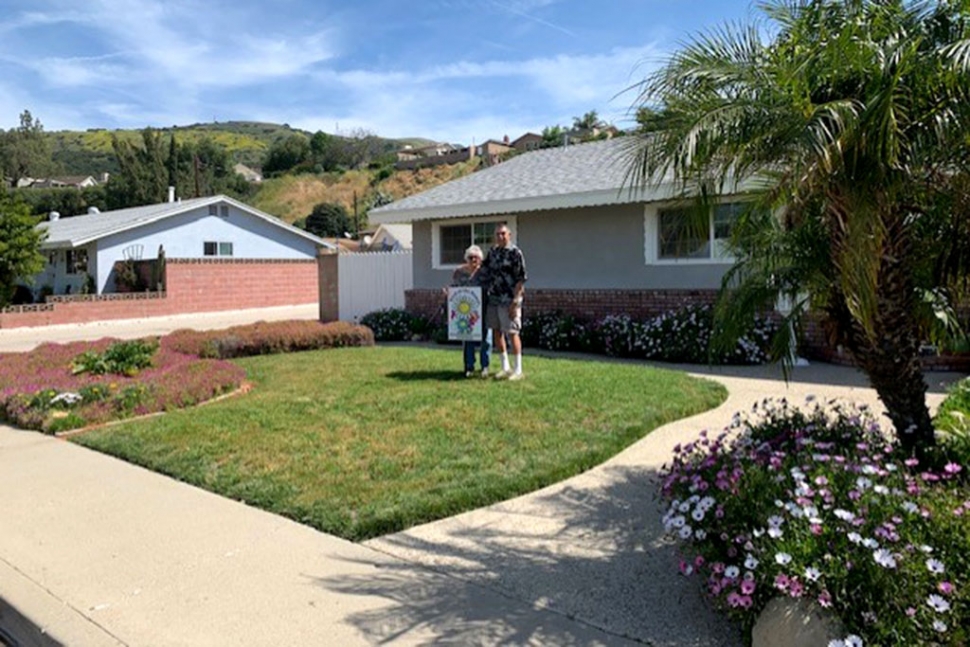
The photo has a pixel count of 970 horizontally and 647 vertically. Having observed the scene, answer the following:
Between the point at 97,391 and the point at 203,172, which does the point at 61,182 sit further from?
the point at 97,391

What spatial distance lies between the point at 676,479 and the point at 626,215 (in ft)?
36.2

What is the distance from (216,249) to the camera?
34688mm

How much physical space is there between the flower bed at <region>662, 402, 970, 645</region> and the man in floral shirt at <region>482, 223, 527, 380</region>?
530 centimetres

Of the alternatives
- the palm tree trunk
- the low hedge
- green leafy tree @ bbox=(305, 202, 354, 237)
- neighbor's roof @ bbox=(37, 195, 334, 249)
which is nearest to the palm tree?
the palm tree trunk

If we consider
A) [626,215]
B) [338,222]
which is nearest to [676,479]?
[626,215]

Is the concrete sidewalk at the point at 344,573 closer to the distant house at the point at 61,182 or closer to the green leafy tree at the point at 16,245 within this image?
the green leafy tree at the point at 16,245

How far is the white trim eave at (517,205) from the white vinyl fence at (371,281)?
1200mm

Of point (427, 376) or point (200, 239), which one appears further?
point (200, 239)

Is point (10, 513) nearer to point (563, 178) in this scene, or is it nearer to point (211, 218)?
point (563, 178)

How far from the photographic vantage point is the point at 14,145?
307ft

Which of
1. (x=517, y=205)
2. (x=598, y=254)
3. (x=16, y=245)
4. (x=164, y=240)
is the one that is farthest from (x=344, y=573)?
(x=164, y=240)

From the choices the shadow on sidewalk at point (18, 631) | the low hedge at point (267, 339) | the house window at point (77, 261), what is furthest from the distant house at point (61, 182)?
the shadow on sidewalk at point (18, 631)

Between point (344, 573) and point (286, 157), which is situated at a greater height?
point (286, 157)

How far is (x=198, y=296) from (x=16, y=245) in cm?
724
